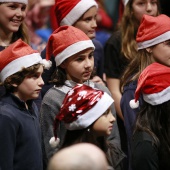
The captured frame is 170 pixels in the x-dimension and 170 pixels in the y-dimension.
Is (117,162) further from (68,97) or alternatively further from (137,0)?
(137,0)

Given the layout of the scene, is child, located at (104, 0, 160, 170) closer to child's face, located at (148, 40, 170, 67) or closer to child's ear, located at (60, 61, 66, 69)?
child's face, located at (148, 40, 170, 67)

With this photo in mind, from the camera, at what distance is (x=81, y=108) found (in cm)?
388

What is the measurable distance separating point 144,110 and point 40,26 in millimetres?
3699

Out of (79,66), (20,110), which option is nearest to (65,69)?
(79,66)

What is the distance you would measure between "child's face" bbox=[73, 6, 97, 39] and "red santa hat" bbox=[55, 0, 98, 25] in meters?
0.03

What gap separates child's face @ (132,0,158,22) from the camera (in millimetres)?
5422

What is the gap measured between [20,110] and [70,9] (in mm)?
1295

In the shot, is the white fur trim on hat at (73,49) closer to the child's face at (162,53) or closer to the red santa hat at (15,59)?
the red santa hat at (15,59)

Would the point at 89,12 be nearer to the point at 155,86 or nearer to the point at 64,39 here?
the point at 64,39

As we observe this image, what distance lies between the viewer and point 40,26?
7633 mm

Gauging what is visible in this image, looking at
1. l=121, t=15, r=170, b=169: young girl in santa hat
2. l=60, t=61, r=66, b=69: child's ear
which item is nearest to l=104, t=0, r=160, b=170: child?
l=121, t=15, r=170, b=169: young girl in santa hat

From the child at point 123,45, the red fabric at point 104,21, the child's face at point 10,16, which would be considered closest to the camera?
the child's face at point 10,16

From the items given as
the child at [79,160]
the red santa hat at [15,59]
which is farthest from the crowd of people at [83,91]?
the child at [79,160]

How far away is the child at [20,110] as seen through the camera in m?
4.11
